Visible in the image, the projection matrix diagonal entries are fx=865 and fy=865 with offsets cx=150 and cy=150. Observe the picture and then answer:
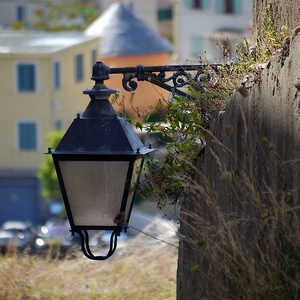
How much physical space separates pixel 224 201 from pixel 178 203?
546 millimetres

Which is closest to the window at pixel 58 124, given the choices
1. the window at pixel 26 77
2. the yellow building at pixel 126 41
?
the window at pixel 26 77

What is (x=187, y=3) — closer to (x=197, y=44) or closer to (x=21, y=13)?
(x=197, y=44)

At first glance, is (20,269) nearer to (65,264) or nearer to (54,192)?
(65,264)

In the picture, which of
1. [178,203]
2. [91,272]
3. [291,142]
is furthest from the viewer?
[91,272]

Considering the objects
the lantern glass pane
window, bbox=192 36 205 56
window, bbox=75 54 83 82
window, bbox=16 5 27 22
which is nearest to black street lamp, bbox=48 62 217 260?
the lantern glass pane

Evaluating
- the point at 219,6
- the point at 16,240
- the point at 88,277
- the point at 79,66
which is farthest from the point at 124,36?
the point at 16,240

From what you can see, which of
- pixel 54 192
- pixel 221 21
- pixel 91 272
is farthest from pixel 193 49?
pixel 91 272

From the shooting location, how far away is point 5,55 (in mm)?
36188

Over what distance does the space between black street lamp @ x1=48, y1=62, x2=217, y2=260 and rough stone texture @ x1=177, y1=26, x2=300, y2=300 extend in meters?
0.31

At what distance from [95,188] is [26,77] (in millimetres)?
33506

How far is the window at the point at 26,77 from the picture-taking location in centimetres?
3638

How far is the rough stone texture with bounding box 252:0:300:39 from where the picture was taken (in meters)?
3.88

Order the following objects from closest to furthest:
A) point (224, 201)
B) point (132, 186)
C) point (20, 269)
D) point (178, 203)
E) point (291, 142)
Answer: point (291, 142) < point (224, 201) < point (132, 186) < point (178, 203) < point (20, 269)

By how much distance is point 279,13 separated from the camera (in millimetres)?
4215
